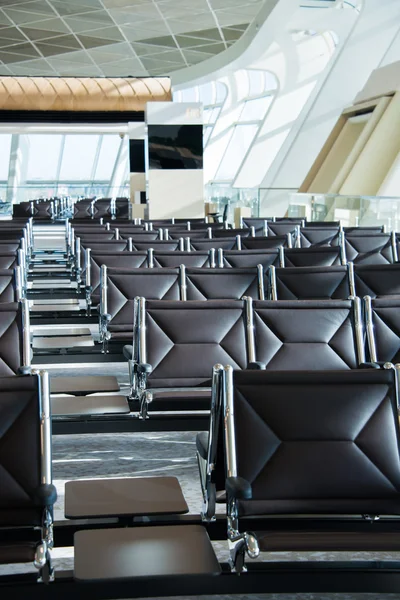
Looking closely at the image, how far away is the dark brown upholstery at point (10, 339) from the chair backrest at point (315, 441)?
82.9 inches

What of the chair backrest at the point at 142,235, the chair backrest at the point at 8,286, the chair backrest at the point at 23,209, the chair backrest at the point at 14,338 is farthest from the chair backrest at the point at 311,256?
the chair backrest at the point at 23,209

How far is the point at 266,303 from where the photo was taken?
494cm

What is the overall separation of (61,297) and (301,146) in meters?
18.5

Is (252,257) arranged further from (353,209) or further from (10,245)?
(353,209)

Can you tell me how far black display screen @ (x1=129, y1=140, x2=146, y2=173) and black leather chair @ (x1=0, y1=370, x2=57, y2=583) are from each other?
2807cm

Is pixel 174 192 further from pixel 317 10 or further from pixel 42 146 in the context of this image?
pixel 42 146

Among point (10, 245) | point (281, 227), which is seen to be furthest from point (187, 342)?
point (281, 227)

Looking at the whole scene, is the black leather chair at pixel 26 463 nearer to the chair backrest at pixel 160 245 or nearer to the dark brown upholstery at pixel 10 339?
the dark brown upholstery at pixel 10 339

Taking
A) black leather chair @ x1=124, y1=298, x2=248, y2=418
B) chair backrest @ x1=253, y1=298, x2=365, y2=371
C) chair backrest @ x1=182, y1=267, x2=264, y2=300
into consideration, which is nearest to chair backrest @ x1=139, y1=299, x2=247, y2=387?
black leather chair @ x1=124, y1=298, x2=248, y2=418

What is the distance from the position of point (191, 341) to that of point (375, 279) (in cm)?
222

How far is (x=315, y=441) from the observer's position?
124 inches

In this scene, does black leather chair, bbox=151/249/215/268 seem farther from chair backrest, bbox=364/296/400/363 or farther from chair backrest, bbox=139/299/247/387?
chair backrest, bbox=364/296/400/363

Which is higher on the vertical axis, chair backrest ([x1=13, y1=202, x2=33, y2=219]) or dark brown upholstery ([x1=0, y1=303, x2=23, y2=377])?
chair backrest ([x1=13, y1=202, x2=33, y2=219])

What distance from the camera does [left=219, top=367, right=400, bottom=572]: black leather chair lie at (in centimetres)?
305
